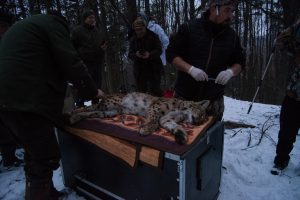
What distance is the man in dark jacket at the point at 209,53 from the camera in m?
3.07

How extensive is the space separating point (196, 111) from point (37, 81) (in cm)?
176

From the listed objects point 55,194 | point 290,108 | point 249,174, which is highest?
point 290,108

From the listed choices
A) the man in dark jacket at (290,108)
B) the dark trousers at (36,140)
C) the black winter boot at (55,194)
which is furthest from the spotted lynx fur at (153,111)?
the man in dark jacket at (290,108)

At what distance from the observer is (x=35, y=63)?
2377 millimetres

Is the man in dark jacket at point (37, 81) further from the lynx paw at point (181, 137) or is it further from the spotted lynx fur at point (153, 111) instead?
the lynx paw at point (181, 137)

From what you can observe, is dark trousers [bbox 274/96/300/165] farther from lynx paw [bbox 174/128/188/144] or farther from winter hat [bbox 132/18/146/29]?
winter hat [bbox 132/18/146/29]

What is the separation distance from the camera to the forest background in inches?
311

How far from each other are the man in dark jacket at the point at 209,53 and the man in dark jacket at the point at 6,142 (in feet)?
7.57

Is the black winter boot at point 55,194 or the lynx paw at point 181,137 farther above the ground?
the lynx paw at point 181,137

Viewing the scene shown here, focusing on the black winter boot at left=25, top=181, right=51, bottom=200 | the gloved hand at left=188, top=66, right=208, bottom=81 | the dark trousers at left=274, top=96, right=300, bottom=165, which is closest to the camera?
the black winter boot at left=25, top=181, right=51, bottom=200

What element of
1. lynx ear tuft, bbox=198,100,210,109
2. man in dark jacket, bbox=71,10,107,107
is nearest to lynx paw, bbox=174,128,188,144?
lynx ear tuft, bbox=198,100,210,109

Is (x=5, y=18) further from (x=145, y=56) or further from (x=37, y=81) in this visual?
(x=145, y=56)

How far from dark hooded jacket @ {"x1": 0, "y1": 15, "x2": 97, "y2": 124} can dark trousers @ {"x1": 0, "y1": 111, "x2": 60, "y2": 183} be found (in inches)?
4.7

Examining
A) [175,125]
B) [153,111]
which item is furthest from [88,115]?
[175,125]
